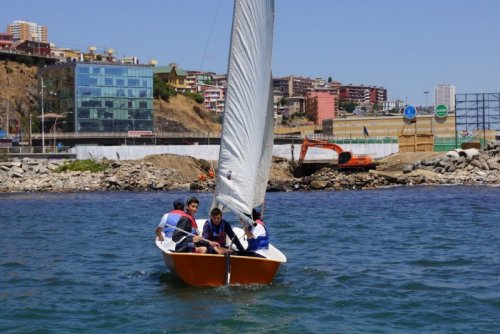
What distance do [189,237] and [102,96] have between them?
93069mm

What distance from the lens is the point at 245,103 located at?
63.8 feet

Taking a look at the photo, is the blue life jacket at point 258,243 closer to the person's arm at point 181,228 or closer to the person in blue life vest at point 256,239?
the person in blue life vest at point 256,239

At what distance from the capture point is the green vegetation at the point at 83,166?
236 ft

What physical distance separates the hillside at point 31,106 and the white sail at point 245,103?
107 meters

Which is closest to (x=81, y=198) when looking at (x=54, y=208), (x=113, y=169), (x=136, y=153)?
(x=54, y=208)

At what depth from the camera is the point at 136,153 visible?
254 ft

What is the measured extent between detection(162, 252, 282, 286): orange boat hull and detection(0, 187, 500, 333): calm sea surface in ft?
0.75

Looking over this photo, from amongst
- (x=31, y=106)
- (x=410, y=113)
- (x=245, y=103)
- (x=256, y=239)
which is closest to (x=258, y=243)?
(x=256, y=239)

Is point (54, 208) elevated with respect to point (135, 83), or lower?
lower

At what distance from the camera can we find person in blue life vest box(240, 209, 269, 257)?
63.4ft

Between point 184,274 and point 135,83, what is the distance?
96837 millimetres

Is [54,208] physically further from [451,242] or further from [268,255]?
[268,255]

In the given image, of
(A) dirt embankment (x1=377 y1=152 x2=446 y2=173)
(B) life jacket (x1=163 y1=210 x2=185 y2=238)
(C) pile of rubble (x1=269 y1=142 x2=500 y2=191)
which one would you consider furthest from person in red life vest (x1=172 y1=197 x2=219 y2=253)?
(A) dirt embankment (x1=377 y1=152 x2=446 y2=173)

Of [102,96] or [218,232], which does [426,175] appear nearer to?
[218,232]
